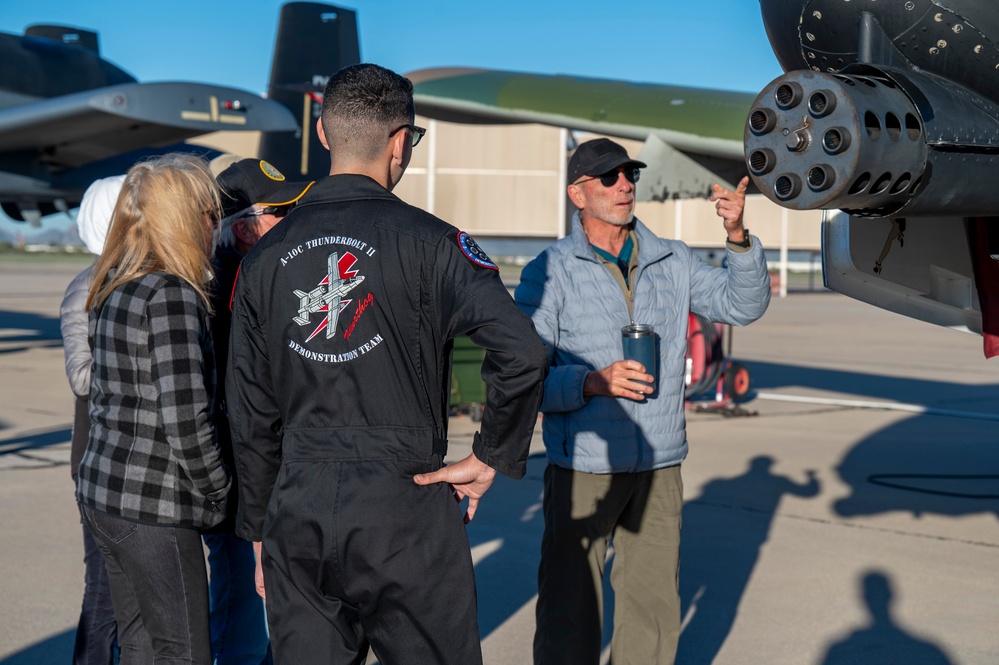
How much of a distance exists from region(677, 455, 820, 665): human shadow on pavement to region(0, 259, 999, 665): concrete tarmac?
16mm

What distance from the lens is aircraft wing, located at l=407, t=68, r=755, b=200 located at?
692cm

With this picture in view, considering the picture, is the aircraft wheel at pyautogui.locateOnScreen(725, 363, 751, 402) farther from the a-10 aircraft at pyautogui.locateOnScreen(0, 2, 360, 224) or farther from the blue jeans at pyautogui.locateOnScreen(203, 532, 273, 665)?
the blue jeans at pyautogui.locateOnScreen(203, 532, 273, 665)

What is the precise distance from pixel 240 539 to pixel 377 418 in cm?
131

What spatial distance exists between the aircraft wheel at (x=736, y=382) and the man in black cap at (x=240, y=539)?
8.28 m

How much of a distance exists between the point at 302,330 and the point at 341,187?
0.35 metres

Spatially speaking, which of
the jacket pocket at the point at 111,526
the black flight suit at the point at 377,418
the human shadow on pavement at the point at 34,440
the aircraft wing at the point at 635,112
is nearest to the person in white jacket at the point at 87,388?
the jacket pocket at the point at 111,526

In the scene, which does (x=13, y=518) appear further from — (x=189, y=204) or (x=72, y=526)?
(x=189, y=204)

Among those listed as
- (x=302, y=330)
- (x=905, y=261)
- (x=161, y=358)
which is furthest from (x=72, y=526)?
(x=905, y=261)

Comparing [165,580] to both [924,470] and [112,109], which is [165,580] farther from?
[112,109]

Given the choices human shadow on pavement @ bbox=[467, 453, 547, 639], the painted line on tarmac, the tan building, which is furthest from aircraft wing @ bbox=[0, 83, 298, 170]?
the tan building

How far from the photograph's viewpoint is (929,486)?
722 cm

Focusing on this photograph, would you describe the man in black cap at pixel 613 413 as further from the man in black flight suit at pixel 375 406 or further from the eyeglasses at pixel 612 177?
the man in black flight suit at pixel 375 406

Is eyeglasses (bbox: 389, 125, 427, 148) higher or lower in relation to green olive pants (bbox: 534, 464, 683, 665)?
higher

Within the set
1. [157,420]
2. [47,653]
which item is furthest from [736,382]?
[157,420]
